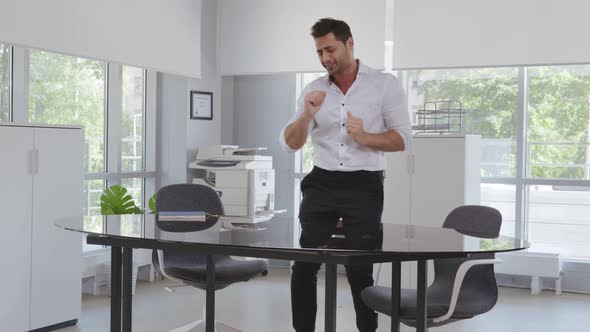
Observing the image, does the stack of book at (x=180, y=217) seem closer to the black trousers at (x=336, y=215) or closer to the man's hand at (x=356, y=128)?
the black trousers at (x=336, y=215)

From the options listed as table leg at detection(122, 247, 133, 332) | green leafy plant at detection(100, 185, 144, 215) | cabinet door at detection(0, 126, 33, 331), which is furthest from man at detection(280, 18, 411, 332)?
green leafy plant at detection(100, 185, 144, 215)

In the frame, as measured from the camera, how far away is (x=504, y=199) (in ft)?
21.6

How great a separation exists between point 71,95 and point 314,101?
3501mm

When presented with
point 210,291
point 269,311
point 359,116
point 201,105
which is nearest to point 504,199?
point 269,311

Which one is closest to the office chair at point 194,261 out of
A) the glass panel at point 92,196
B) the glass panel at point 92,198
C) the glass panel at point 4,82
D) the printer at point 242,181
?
the glass panel at point 4,82

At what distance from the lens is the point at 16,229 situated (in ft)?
14.7

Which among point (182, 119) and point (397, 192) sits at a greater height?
point (182, 119)

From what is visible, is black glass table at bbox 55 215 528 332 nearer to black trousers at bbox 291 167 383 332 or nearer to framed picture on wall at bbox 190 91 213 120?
black trousers at bbox 291 167 383 332

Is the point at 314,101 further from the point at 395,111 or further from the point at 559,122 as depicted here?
the point at 559,122

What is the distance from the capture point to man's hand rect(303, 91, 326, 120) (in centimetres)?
309

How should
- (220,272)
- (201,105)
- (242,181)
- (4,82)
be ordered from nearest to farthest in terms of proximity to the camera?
(220,272) < (4,82) < (242,181) < (201,105)

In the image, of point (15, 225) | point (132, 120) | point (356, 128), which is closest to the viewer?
point (356, 128)

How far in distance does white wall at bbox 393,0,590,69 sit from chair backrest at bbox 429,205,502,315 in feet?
9.57

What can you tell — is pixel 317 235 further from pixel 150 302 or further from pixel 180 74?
pixel 180 74
